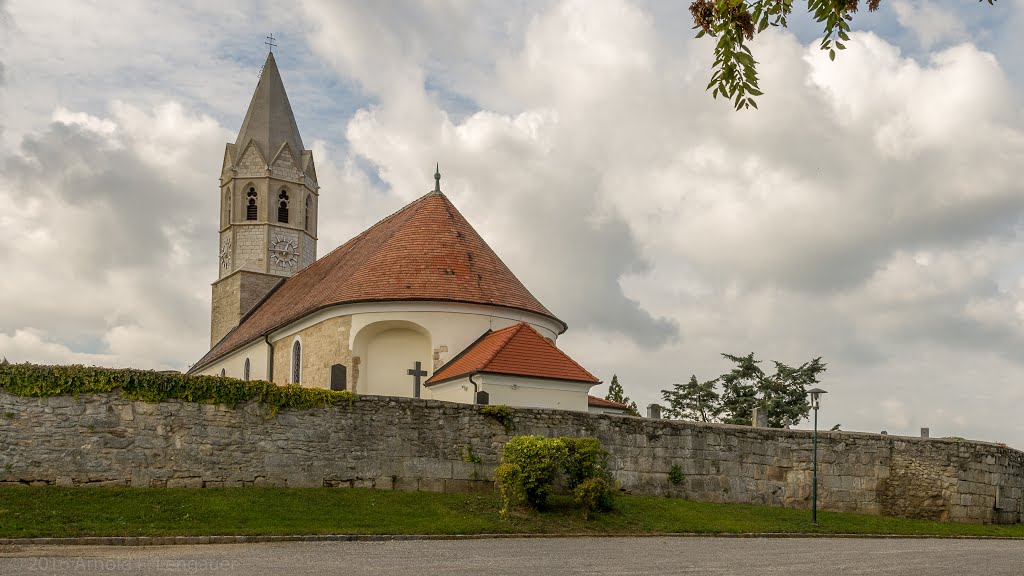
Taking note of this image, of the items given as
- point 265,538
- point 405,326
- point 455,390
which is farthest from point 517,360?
point 265,538

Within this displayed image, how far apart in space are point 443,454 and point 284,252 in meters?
28.2

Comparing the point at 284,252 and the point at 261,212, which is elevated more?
the point at 261,212

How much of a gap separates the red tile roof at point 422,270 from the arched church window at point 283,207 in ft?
44.0

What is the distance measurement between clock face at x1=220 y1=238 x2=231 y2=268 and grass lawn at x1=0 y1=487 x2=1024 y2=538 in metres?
29.8

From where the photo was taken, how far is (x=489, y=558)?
13.0 m

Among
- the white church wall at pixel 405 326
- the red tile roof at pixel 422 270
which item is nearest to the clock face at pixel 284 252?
the red tile roof at pixel 422 270

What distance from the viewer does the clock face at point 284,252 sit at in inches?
1796

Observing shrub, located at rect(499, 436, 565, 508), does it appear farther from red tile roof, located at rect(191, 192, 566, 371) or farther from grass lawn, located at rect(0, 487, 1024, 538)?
red tile roof, located at rect(191, 192, 566, 371)

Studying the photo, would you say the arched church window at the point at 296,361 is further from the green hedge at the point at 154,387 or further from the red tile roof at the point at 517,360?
the green hedge at the point at 154,387

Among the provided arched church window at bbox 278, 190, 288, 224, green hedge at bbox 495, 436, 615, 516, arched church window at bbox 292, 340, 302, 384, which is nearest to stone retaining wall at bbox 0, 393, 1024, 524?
green hedge at bbox 495, 436, 615, 516

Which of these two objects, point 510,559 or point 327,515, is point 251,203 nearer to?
point 327,515

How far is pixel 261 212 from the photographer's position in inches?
1817

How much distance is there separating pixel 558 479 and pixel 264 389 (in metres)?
5.59

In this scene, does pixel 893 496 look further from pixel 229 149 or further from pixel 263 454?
pixel 229 149
